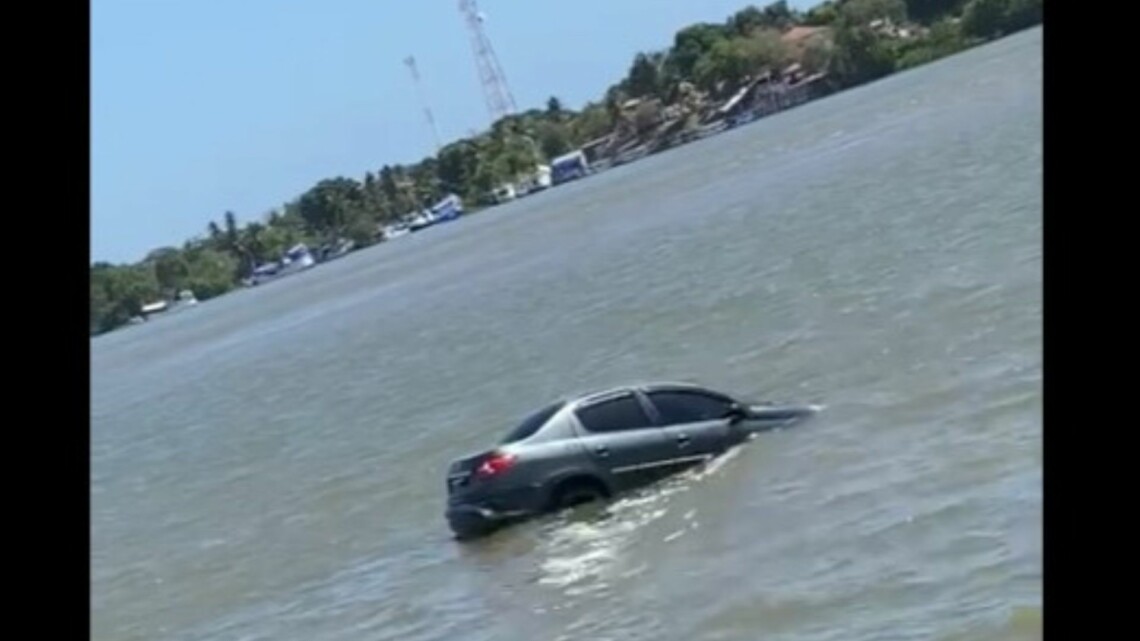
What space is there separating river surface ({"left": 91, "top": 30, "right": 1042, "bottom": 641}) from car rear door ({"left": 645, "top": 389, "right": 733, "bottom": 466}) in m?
0.55

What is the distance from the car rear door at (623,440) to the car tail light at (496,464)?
2.83 feet

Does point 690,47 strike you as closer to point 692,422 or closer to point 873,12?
point 873,12

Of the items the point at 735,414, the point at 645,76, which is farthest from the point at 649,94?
the point at 735,414

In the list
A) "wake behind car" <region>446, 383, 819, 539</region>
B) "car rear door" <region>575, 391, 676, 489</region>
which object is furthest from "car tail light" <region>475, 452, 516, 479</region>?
"car rear door" <region>575, 391, 676, 489</region>

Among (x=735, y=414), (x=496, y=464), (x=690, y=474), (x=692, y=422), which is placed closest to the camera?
(x=496, y=464)

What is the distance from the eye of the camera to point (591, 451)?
2358 centimetres

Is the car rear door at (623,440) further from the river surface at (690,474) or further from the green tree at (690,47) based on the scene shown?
the green tree at (690,47)

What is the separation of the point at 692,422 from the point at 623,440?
3.10 feet

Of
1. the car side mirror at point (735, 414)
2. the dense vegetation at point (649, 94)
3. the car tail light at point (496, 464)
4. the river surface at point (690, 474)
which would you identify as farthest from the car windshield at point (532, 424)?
the dense vegetation at point (649, 94)

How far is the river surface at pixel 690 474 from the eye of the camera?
55.9 feet

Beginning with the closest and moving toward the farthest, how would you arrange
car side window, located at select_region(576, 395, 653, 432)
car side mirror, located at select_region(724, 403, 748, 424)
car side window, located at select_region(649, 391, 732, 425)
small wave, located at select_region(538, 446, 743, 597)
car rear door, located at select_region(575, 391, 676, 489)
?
small wave, located at select_region(538, 446, 743, 597) → car rear door, located at select_region(575, 391, 676, 489) → car side window, located at select_region(576, 395, 653, 432) → car side window, located at select_region(649, 391, 732, 425) → car side mirror, located at select_region(724, 403, 748, 424)

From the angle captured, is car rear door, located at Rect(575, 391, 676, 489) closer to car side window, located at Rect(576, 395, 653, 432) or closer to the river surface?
car side window, located at Rect(576, 395, 653, 432)

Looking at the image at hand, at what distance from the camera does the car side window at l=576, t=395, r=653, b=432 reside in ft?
78.1
